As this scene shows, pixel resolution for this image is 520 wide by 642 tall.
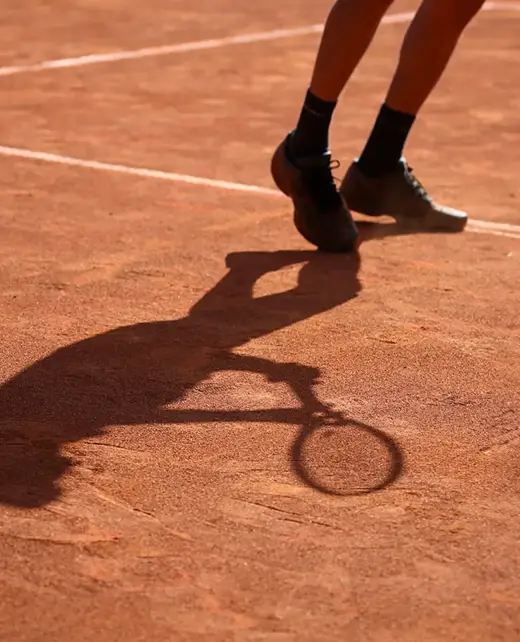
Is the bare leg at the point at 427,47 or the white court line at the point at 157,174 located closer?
the bare leg at the point at 427,47

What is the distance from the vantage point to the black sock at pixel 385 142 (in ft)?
14.8

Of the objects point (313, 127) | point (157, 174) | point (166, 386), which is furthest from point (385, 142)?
point (166, 386)

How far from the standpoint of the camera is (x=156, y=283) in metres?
4.04

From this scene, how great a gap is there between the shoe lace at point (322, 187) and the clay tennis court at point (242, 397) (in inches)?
6.7

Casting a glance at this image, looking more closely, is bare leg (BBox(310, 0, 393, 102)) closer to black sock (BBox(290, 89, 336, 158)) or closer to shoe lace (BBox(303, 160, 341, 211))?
black sock (BBox(290, 89, 336, 158))

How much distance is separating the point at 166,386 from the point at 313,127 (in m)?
1.34

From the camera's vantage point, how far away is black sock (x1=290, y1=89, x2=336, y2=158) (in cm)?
432

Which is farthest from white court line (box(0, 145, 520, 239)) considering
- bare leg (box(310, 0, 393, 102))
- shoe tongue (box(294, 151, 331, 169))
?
bare leg (box(310, 0, 393, 102))

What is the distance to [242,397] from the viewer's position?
10.5 ft

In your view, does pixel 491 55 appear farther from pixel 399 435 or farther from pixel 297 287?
pixel 399 435

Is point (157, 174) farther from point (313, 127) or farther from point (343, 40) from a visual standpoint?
point (343, 40)

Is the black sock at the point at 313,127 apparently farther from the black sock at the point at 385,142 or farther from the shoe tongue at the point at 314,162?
the black sock at the point at 385,142

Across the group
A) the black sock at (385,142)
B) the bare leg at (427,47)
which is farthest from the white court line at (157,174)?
the bare leg at (427,47)

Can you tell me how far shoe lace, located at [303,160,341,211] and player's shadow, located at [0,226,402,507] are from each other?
30 cm
